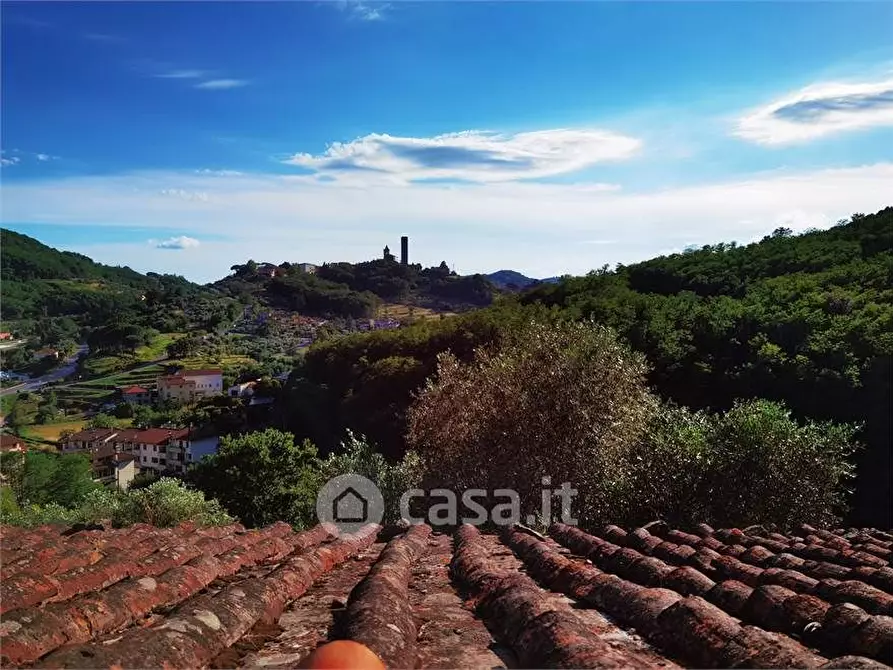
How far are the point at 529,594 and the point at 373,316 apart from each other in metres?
144

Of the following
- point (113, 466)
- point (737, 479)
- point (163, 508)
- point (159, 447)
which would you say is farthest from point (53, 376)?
point (737, 479)

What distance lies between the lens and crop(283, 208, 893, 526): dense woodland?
1055 inches

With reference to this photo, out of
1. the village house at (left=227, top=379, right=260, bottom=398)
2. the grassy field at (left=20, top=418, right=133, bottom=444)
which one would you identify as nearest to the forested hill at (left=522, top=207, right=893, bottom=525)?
the village house at (left=227, top=379, right=260, bottom=398)

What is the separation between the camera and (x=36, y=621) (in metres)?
3.61

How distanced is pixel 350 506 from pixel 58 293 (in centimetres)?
16470

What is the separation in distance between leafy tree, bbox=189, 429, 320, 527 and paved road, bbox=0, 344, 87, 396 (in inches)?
3807

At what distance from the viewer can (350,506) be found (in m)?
21.9

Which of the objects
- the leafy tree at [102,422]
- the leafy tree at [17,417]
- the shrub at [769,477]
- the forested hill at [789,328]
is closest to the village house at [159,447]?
the leafy tree at [102,422]

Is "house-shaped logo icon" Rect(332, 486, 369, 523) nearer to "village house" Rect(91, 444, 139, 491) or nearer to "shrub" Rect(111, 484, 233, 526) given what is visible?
"shrub" Rect(111, 484, 233, 526)

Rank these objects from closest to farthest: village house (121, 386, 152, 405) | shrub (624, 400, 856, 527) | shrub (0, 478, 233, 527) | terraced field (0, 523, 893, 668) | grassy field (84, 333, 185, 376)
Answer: terraced field (0, 523, 893, 668) < shrub (624, 400, 856, 527) < shrub (0, 478, 233, 527) < village house (121, 386, 152, 405) < grassy field (84, 333, 185, 376)

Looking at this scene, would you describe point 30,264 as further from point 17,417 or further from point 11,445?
point 11,445

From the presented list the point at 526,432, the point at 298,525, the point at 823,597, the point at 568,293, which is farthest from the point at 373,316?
the point at 823,597

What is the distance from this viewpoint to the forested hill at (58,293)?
145 meters

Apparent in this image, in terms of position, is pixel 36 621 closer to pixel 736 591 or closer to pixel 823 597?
pixel 736 591
